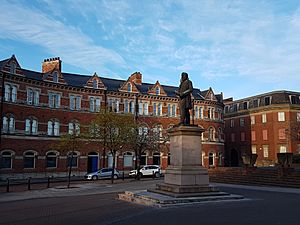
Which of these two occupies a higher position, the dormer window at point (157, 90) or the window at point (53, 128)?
the dormer window at point (157, 90)

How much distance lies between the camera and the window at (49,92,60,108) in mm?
42281

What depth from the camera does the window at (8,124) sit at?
37406mm

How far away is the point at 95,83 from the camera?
154ft

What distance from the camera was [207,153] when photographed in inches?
2140

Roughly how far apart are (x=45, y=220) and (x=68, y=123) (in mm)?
33108

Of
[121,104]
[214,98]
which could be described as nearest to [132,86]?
[121,104]

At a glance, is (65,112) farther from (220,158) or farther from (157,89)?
(220,158)

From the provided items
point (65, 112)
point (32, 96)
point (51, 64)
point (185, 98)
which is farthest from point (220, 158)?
point (185, 98)

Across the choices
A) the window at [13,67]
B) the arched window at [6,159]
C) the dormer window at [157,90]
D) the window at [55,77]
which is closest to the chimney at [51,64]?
the window at [55,77]

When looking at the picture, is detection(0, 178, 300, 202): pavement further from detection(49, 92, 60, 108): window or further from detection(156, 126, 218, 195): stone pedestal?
detection(49, 92, 60, 108): window

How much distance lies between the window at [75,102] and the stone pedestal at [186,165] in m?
29.3

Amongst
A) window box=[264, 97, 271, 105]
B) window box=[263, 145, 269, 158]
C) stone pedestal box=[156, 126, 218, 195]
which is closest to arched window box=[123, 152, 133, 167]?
window box=[263, 145, 269, 158]

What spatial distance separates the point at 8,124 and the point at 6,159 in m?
3.94

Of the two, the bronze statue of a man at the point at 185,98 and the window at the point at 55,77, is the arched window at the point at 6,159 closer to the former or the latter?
the window at the point at 55,77
